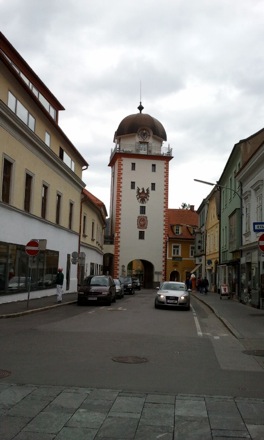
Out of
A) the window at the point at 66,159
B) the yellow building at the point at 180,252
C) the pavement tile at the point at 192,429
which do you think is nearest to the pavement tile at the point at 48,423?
the pavement tile at the point at 192,429

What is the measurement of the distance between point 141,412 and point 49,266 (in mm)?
23526

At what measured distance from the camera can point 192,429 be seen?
4926 millimetres

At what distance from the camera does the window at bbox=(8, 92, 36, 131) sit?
21.1m

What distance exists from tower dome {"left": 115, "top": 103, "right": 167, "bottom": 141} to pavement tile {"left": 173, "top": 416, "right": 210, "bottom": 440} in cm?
6334

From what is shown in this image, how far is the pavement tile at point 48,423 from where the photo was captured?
15.7ft

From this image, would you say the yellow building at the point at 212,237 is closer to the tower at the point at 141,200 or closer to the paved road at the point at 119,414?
the tower at the point at 141,200

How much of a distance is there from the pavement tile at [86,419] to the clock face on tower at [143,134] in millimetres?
63009

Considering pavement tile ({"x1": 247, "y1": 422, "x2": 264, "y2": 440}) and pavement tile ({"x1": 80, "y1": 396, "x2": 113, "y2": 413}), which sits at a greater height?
pavement tile ({"x1": 80, "y1": 396, "x2": 113, "y2": 413})

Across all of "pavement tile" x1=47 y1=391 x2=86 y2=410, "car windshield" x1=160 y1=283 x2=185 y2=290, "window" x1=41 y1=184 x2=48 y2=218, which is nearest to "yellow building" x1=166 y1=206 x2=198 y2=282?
"window" x1=41 y1=184 x2=48 y2=218

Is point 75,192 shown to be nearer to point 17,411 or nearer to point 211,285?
point 211,285

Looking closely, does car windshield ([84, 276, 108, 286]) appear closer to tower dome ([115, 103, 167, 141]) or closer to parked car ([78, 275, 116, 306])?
parked car ([78, 275, 116, 306])

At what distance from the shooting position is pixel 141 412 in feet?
17.9

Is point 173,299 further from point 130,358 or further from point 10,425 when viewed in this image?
point 10,425

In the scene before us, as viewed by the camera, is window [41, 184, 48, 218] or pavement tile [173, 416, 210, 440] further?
window [41, 184, 48, 218]
